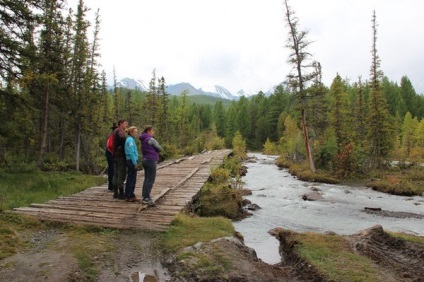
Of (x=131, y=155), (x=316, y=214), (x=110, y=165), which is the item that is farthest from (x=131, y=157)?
(x=316, y=214)

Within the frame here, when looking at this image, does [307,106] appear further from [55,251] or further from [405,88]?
[405,88]

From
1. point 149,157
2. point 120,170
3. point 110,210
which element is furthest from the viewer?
point 120,170

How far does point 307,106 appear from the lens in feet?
89.7

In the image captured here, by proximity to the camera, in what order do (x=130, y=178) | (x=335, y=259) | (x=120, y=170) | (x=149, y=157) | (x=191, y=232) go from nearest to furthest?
(x=335, y=259), (x=191, y=232), (x=149, y=157), (x=130, y=178), (x=120, y=170)

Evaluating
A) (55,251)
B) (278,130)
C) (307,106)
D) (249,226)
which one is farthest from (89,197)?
(278,130)

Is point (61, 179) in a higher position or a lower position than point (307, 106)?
lower

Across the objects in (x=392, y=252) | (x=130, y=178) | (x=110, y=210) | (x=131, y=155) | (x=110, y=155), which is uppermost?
(x=131, y=155)

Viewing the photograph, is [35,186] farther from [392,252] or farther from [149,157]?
[392,252]

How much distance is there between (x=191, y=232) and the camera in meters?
7.23

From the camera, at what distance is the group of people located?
9164 millimetres

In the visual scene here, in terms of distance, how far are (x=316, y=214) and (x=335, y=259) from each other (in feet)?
25.2

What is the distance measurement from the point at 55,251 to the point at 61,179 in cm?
1098

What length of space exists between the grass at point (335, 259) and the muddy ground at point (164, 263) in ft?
0.53

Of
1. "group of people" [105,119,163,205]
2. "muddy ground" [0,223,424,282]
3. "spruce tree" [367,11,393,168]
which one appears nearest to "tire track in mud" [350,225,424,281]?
"muddy ground" [0,223,424,282]
